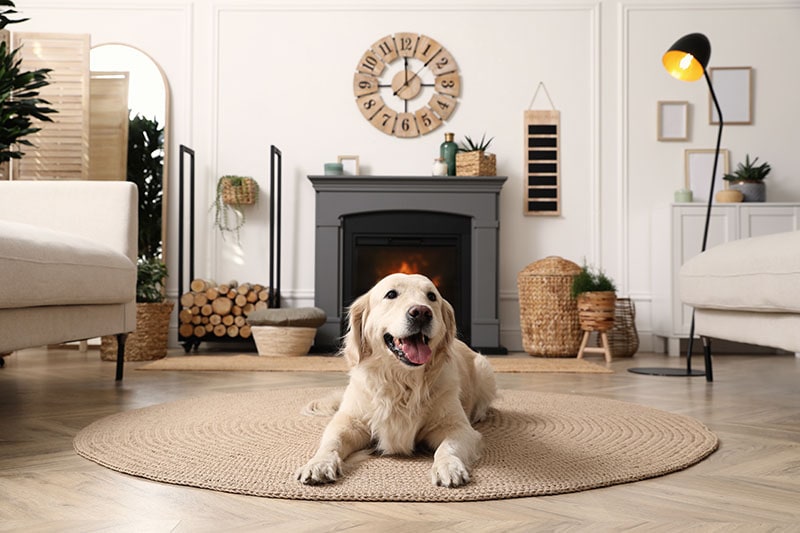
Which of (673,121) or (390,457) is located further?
(673,121)

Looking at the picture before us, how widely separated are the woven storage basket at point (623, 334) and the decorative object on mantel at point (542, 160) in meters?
0.91

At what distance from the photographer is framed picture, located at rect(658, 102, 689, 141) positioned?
5.61 m

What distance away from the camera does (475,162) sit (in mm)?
5312

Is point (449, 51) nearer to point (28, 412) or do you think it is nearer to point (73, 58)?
point (73, 58)

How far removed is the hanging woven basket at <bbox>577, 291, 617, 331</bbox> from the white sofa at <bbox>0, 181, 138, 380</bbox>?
283cm

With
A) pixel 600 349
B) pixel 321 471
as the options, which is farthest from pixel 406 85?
pixel 321 471

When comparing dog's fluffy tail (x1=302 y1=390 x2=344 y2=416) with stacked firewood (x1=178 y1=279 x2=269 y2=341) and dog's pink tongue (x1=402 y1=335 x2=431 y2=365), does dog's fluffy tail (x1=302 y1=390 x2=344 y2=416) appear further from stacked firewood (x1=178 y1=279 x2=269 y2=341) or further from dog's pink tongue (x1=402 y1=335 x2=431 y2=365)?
stacked firewood (x1=178 y1=279 x2=269 y2=341)

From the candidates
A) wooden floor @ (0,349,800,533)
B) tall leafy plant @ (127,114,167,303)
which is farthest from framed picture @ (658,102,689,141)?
tall leafy plant @ (127,114,167,303)

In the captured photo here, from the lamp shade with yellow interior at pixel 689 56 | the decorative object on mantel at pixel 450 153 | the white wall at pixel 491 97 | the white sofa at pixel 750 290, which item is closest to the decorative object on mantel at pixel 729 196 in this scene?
the white wall at pixel 491 97

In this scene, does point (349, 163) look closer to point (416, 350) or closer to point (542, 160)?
point (542, 160)

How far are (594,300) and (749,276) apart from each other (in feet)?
7.02

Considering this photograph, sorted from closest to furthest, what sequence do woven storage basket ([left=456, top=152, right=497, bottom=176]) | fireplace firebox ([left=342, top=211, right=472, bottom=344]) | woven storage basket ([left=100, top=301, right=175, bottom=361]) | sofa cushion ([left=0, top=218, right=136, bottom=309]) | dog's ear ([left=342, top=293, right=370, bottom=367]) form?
dog's ear ([left=342, top=293, right=370, bottom=367]), sofa cushion ([left=0, top=218, right=136, bottom=309]), woven storage basket ([left=100, top=301, right=175, bottom=361]), woven storage basket ([left=456, top=152, right=497, bottom=176]), fireplace firebox ([left=342, top=211, right=472, bottom=344])

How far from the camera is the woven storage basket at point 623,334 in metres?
5.17

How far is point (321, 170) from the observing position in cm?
568
